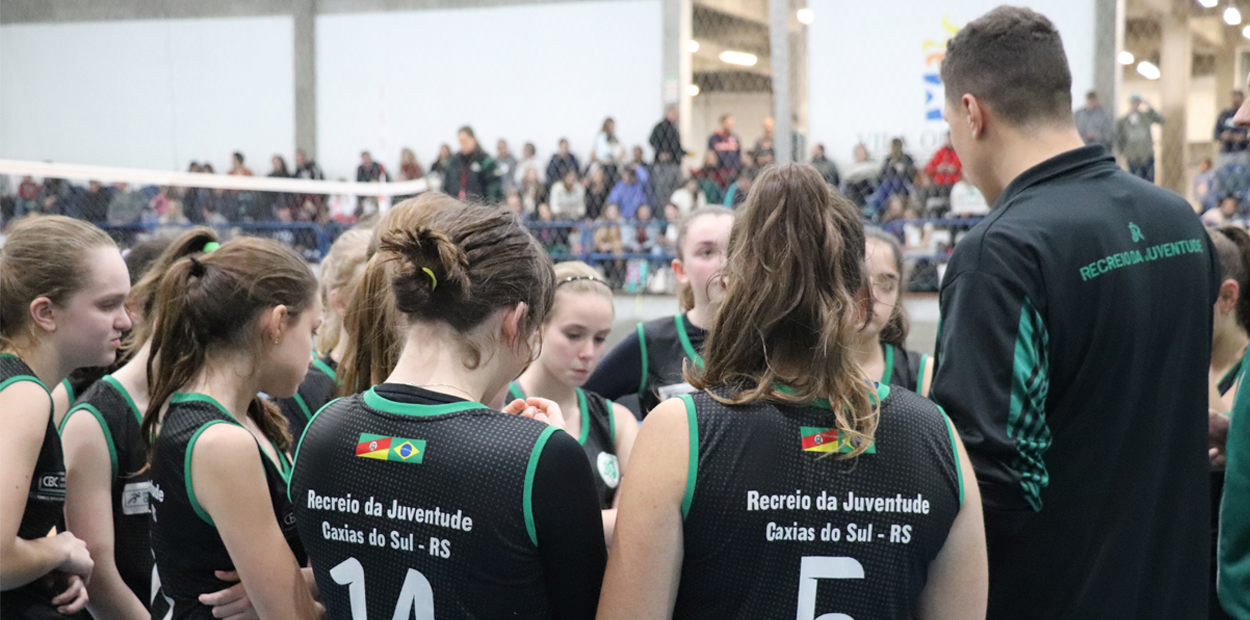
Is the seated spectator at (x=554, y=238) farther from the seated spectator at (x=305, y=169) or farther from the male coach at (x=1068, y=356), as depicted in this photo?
the male coach at (x=1068, y=356)

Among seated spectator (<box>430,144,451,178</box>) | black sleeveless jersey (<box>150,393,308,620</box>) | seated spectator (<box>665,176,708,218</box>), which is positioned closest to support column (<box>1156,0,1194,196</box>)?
seated spectator (<box>665,176,708,218</box>)

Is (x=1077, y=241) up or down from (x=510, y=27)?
down

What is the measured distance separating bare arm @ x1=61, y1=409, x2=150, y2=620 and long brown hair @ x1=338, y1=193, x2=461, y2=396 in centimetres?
55

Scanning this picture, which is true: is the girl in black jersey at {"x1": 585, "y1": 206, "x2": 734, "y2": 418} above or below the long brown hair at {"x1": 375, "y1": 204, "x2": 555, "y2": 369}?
below

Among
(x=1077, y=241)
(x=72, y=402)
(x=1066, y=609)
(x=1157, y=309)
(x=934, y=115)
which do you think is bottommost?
(x=1066, y=609)

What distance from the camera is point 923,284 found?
31.3ft

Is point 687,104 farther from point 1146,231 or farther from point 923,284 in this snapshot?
point 1146,231

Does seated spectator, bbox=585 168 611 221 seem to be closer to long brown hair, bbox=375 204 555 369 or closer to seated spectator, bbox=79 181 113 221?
seated spectator, bbox=79 181 113 221

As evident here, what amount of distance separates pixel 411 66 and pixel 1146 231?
14889 millimetres

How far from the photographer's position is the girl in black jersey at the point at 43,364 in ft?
6.43

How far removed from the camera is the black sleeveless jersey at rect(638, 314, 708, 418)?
3.16 m

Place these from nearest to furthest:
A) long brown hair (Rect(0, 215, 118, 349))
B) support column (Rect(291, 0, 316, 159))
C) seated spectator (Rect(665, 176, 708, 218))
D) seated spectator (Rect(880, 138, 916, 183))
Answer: long brown hair (Rect(0, 215, 118, 349)) < seated spectator (Rect(880, 138, 916, 183)) < seated spectator (Rect(665, 176, 708, 218)) < support column (Rect(291, 0, 316, 159))

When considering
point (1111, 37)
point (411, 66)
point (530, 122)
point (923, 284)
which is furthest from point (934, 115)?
point (411, 66)

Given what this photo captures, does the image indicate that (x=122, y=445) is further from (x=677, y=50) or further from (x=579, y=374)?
(x=677, y=50)
